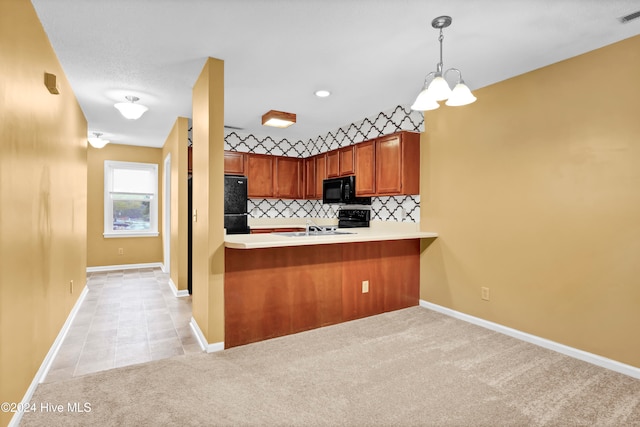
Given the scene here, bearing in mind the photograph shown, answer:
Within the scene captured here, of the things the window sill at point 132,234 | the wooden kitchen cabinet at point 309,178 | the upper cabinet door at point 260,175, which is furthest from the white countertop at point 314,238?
the window sill at point 132,234

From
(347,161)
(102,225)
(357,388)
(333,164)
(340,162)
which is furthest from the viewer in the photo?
(102,225)

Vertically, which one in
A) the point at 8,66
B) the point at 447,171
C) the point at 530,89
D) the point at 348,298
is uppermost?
the point at 530,89

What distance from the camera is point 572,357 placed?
2.71 m

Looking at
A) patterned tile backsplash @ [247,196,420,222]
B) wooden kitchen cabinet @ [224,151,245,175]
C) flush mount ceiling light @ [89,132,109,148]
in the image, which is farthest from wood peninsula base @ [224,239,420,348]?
flush mount ceiling light @ [89,132,109,148]

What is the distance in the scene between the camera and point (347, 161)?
15.9ft

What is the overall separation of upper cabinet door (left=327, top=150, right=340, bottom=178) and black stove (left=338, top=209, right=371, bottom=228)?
599mm

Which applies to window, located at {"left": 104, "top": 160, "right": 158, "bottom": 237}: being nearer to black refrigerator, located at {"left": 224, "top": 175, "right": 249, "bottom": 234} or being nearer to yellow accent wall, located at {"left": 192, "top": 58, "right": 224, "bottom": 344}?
black refrigerator, located at {"left": 224, "top": 175, "right": 249, "bottom": 234}

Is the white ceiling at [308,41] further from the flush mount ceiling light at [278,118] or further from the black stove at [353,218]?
the black stove at [353,218]

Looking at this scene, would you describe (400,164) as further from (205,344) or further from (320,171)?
(205,344)

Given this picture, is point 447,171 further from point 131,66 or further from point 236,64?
point 131,66

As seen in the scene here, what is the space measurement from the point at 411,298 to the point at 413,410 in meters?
2.18

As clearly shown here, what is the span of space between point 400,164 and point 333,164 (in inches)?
57.1

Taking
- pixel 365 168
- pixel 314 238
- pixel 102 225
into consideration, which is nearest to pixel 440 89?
pixel 314 238

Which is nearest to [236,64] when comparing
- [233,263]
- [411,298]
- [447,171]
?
[233,263]
